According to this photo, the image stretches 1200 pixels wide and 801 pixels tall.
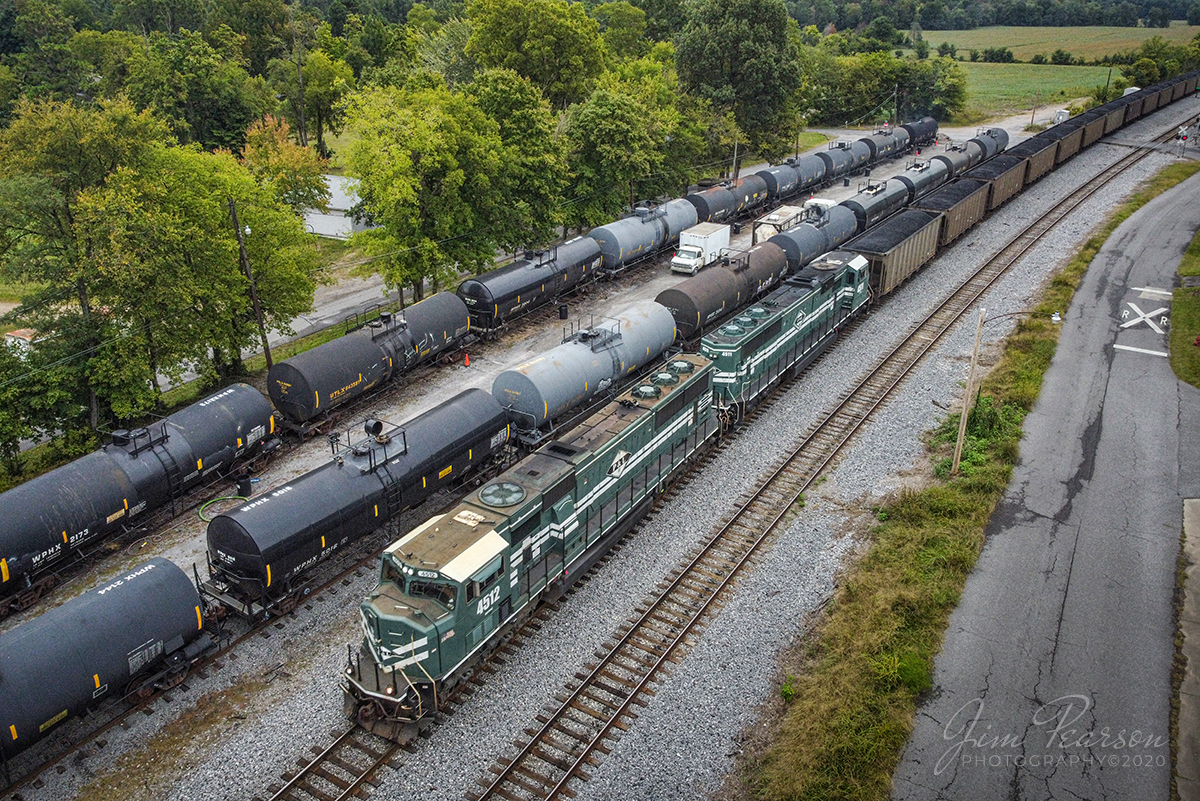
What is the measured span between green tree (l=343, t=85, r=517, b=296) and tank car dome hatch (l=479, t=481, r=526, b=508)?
23.0 metres

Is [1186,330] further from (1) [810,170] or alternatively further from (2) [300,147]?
(2) [300,147]

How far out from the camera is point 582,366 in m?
31.9

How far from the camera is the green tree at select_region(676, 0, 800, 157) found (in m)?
68.9

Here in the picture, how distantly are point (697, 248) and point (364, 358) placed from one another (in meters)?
24.1

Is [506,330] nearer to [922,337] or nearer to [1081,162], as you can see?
[922,337]

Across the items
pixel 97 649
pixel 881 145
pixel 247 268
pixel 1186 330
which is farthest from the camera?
pixel 881 145

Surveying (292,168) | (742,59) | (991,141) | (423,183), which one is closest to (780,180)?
(742,59)

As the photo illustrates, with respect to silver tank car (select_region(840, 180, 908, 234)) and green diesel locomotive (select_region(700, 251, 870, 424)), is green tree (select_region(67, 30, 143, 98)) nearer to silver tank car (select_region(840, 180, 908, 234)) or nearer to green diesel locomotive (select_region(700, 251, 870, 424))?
silver tank car (select_region(840, 180, 908, 234))

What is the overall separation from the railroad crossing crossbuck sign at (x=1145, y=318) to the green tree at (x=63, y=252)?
151 feet

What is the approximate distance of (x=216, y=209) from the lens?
34.7 metres

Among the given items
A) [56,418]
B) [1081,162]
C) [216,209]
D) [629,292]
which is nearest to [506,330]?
[629,292]

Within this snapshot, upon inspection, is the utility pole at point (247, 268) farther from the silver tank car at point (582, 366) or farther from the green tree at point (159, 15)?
the green tree at point (159, 15)

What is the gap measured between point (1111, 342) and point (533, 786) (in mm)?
35525

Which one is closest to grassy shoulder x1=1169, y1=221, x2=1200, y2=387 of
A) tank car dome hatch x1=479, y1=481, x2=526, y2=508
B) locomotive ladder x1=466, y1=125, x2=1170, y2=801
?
locomotive ladder x1=466, y1=125, x2=1170, y2=801
